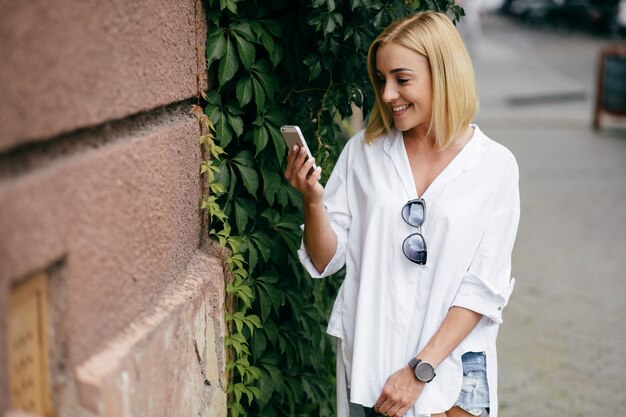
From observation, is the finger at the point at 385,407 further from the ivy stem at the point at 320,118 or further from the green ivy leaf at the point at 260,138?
the ivy stem at the point at 320,118

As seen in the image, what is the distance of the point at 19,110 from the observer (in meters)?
1.63

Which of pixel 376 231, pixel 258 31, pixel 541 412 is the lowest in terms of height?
pixel 541 412

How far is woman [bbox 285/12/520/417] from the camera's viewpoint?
2713 mm

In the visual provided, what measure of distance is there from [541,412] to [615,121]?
35.6 ft

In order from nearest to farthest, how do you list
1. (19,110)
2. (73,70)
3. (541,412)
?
(19,110)
(73,70)
(541,412)

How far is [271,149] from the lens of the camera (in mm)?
3316

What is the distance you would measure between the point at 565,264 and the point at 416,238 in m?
5.03

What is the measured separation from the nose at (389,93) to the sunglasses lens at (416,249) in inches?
16.5

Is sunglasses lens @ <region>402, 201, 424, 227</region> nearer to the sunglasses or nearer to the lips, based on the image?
the sunglasses

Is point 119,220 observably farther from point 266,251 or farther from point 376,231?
point 266,251

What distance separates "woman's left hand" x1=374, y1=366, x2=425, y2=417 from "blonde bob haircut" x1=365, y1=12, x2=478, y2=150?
70 centimetres

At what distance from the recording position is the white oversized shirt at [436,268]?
8.92 feet

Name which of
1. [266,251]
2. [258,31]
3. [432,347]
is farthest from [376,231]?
[258,31]

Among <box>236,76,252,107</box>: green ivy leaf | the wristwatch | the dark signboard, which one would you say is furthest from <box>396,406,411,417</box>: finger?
the dark signboard
